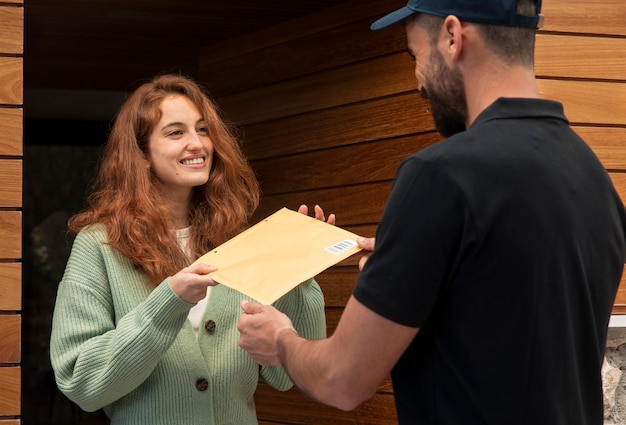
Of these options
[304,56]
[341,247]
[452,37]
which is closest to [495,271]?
[452,37]

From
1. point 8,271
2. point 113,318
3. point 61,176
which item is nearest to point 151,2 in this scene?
point 8,271

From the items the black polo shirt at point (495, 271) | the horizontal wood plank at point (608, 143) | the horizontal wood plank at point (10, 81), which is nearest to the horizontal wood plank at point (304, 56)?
the horizontal wood plank at point (608, 143)

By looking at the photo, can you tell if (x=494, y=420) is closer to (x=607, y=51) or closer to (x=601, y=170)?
(x=601, y=170)

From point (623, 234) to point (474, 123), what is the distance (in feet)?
1.20

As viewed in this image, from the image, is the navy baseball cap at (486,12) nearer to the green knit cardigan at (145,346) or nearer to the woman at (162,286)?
the woman at (162,286)

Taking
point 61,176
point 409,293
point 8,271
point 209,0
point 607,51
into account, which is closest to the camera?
point 409,293

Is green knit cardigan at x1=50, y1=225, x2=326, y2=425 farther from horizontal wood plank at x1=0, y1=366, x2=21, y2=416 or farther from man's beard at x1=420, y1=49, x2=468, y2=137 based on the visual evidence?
man's beard at x1=420, y1=49, x2=468, y2=137

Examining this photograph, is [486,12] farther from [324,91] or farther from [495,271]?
[324,91]

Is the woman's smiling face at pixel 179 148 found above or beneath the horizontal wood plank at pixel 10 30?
beneath

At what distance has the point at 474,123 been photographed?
1.71 m

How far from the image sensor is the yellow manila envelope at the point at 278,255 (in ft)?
7.03

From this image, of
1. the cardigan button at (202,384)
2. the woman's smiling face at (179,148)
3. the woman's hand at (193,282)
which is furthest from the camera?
the woman's smiling face at (179,148)

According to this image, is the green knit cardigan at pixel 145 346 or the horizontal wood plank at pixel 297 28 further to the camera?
the horizontal wood plank at pixel 297 28

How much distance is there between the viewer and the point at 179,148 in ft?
9.53
